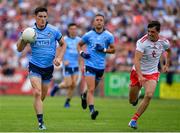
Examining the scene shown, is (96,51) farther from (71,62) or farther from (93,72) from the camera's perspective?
(71,62)

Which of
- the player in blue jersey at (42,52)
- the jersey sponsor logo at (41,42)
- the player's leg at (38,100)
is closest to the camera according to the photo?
the player's leg at (38,100)

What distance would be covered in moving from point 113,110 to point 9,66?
12692mm

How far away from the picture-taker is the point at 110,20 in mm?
33281

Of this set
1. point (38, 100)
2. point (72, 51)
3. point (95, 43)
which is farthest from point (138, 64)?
point (72, 51)

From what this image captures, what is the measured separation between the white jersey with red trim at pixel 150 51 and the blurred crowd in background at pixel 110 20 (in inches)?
517

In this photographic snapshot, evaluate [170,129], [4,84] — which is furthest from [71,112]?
[4,84]

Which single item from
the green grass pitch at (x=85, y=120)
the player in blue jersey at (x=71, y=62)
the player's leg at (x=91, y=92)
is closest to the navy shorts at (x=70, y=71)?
the player in blue jersey at (x=71, y=62)

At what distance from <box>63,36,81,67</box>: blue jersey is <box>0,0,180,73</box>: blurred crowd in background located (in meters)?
5.92

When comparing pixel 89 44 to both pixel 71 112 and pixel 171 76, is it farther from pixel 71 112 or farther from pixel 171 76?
pixel 171 76

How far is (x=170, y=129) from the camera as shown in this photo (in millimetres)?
14539

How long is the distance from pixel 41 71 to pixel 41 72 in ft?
0.08

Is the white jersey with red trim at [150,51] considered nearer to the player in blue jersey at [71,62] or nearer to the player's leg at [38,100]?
the player's leg at [38,100]

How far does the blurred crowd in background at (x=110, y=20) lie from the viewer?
102ft

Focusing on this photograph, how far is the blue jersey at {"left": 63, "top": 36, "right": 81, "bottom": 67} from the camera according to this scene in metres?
24.0
